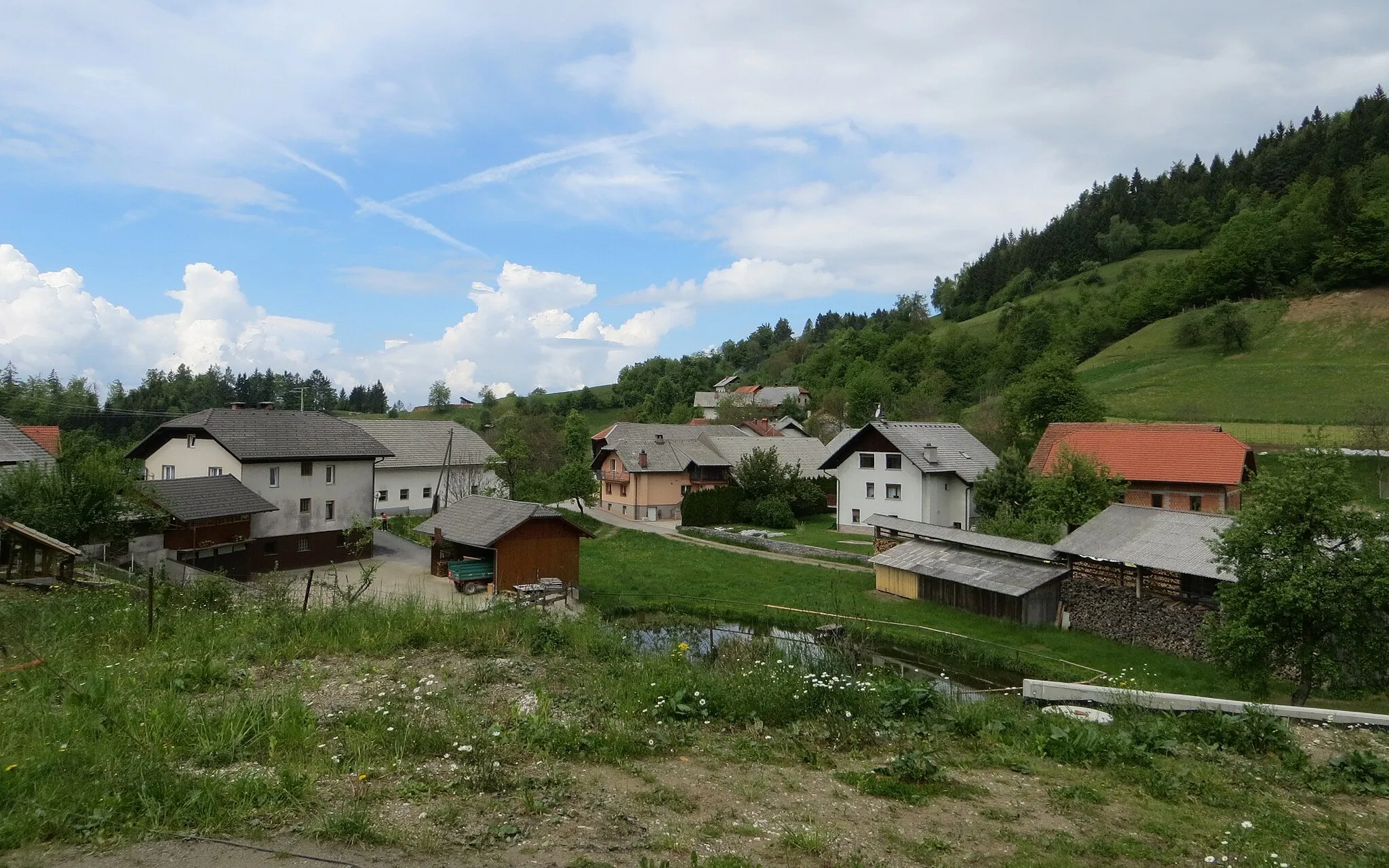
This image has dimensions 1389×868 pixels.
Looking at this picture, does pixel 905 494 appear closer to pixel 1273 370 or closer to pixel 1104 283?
pixel 1273 370

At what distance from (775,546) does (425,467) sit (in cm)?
2594

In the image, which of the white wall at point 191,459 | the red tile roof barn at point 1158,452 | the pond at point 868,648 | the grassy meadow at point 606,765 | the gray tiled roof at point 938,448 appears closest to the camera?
the grassy meadow at point 606,765

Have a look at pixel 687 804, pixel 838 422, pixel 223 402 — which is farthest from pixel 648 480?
pixel 223 402

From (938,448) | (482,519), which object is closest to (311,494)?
(482,519)

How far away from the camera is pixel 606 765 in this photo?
7121mm

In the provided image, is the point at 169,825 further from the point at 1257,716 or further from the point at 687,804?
the point at 1257,716

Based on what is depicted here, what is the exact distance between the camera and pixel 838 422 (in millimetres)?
78688

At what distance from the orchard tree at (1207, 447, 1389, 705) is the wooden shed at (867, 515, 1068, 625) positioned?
840 centimetres

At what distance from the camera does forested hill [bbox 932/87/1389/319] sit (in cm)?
7219

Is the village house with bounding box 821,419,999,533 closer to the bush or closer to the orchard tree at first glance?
the bush

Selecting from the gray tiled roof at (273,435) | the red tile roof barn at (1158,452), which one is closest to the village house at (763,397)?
the red tile roof barn at (1158,452)

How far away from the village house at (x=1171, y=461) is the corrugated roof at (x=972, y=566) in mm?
9325

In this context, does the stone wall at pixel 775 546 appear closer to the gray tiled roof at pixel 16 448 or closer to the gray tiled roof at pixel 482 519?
the gray tiled roof at pixel 482 519

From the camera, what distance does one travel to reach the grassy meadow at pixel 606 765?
5.54 m
